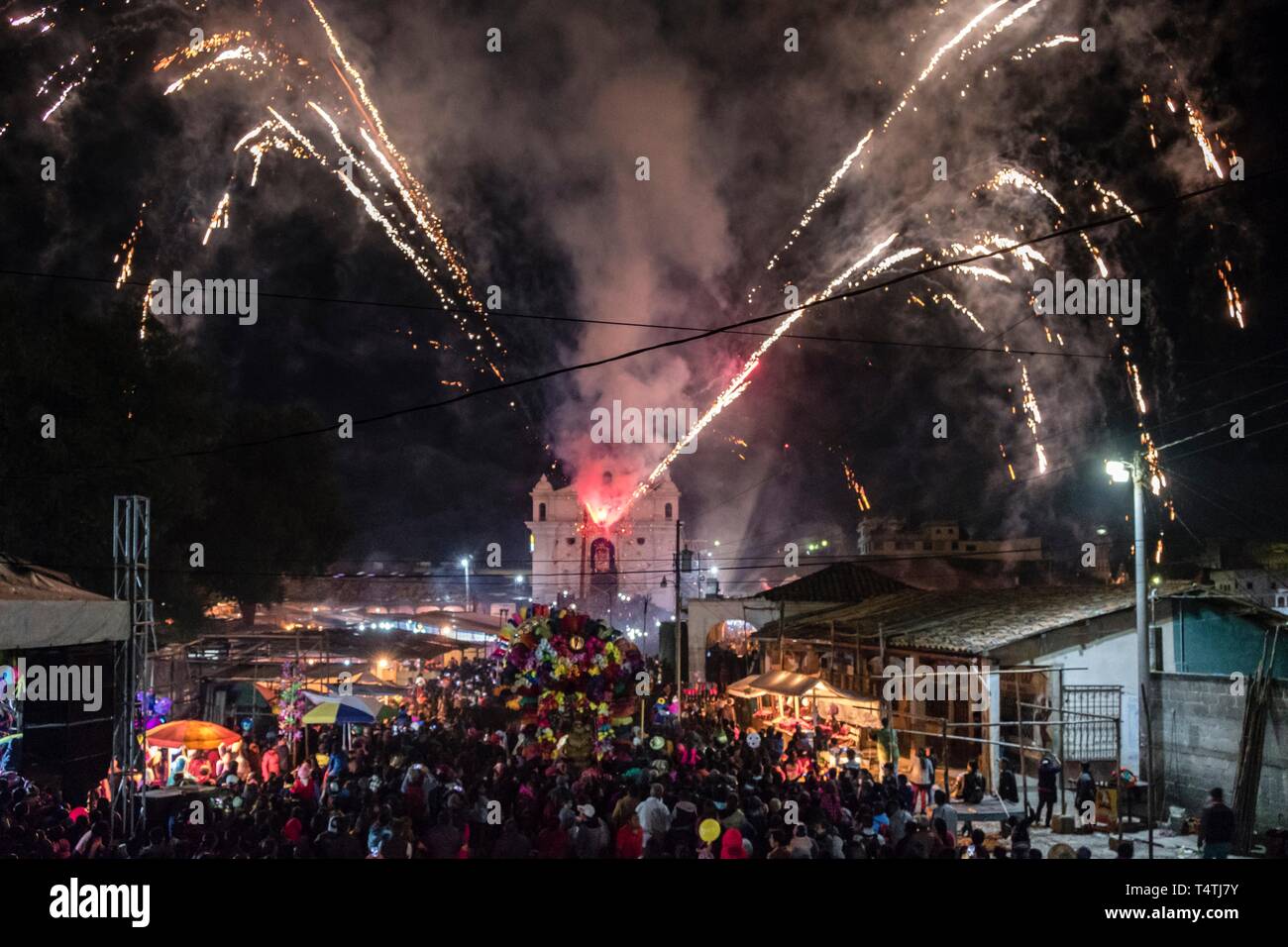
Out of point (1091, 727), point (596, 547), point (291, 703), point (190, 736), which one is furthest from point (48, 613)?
point (596, 547)

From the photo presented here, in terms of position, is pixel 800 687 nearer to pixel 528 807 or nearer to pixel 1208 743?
pixel 1208 743

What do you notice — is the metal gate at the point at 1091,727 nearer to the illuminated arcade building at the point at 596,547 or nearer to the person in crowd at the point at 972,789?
the person in crowd at the point at 972,789

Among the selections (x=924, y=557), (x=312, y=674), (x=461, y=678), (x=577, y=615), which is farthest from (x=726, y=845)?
(x=924, y=557)

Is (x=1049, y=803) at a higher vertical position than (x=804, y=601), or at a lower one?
lower

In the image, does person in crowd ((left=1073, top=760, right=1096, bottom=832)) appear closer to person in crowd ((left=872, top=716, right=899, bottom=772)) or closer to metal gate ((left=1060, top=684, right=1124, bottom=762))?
metal gate ((left=1060, top=684, right=1124, bottom=762))
